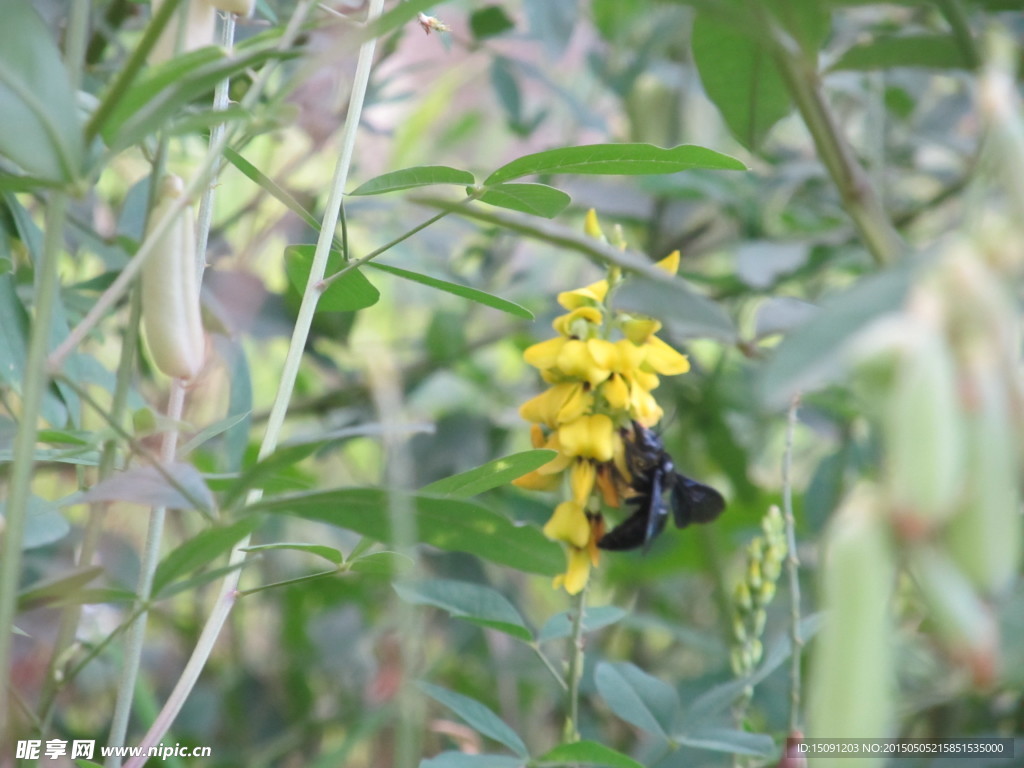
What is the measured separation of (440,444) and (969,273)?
2.60 ft

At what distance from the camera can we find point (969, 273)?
153 mm

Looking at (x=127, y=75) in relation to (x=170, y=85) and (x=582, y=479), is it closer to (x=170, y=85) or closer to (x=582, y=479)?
(x=170, y=85)

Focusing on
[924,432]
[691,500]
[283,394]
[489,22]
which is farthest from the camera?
[489,22]

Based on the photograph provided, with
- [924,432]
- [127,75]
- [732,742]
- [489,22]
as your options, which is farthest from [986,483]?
[489,22]

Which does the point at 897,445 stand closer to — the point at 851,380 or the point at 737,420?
the point at 851,380

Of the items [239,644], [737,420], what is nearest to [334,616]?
[239,644]

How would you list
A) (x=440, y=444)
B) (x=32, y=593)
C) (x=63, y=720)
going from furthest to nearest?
(x=440, y=444) → (x=63, y=720) → (x=32, y=593)

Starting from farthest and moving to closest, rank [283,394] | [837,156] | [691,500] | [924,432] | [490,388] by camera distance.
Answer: [490,388] → [691,500] → [283,394] → [837,156] → [924,432]

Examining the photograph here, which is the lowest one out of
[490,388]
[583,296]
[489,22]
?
[583,296]

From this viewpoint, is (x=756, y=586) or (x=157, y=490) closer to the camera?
(x=157, y=490)

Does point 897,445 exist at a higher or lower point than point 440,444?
lower

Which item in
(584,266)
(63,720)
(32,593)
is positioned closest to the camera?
(32,593)

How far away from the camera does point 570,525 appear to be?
410 mm

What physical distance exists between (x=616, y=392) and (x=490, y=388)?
651mm
